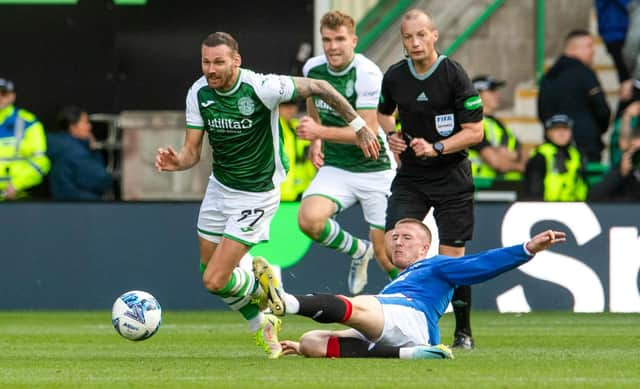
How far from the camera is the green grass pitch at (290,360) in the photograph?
874 centimetres

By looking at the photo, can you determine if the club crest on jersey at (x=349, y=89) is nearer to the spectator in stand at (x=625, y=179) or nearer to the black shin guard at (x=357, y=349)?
the black shin guard at (x=357, y=349)

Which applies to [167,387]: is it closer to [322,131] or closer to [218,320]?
[322,131]

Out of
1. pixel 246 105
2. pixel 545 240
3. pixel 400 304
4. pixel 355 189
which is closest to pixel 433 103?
pixel 246 105

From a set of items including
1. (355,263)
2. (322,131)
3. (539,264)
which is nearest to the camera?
→ (322,131)

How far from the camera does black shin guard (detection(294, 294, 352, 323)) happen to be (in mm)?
9594

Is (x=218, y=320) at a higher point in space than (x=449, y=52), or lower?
lower

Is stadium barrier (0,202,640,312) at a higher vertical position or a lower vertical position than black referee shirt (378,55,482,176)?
Answer: lower

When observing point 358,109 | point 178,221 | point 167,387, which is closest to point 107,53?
point 178,221

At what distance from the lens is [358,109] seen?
13133 mm

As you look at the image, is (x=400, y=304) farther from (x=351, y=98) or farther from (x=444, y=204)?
(x=351, y=98)

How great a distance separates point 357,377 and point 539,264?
713 centimetres

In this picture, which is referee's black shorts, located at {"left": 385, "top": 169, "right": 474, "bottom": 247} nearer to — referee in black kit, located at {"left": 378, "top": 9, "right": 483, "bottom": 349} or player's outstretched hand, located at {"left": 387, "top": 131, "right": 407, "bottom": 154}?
referee in black kit, located at {"left": 378, "top": 9, "right": 483, "bottom": 349}

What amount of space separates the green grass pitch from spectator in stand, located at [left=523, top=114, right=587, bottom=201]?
2.44m

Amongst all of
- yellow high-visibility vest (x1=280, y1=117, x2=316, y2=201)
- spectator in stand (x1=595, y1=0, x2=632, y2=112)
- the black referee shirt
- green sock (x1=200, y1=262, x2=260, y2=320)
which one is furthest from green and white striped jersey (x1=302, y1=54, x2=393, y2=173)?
spectator in stand (x1=595, y1=0, x2=632, y2=112)
